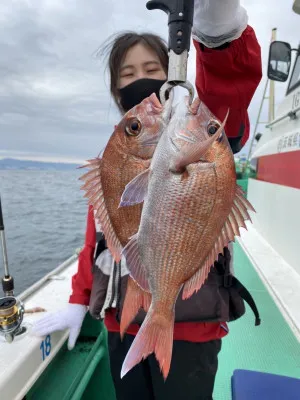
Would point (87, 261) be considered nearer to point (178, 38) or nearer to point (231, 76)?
point (231, 76)

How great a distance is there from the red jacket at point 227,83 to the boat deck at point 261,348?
39.9 inches

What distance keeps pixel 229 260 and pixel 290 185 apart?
248 centimetres

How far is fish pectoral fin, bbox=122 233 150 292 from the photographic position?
35.5 inches

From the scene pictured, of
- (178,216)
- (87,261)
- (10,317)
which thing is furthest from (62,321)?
(178,216)

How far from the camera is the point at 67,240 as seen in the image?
11.4m

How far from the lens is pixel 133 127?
92 cm

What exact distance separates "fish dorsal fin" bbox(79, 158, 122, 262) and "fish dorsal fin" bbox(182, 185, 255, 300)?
0.24 m

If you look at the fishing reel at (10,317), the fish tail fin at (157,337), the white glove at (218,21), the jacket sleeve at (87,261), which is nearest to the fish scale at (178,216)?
the fish tail fin at (157,337)

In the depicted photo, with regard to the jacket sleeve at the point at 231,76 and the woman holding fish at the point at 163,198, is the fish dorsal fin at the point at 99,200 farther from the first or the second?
the jacket sleeve at the point at 231,76

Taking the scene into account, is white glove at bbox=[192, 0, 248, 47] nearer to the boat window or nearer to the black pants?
the black pants

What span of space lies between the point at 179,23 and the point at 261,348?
250 centimetres

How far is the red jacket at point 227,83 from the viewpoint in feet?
3.81

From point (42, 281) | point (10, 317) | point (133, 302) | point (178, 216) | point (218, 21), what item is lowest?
point (42, 281)

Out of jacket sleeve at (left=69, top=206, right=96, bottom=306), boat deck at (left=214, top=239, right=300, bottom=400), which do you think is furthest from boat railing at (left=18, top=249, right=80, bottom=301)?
boat deck at (left=214, top=239, right=300, bottom=400)
